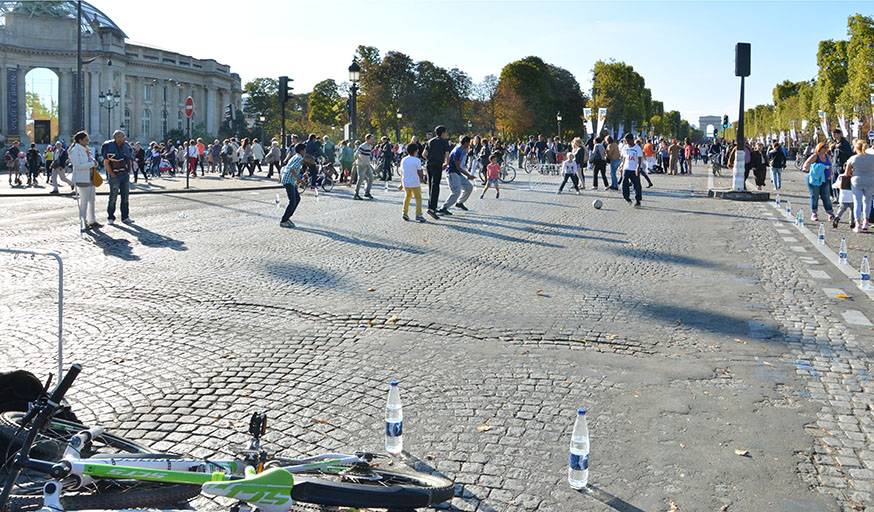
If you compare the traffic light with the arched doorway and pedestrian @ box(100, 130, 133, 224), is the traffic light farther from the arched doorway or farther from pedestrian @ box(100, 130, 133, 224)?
the arched doorway

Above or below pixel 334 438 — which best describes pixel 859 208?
above

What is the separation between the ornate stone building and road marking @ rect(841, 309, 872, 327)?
82.5 metres

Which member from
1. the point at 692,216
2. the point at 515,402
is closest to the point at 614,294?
the point at 515,402

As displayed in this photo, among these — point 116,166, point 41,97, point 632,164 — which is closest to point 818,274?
point 632,164

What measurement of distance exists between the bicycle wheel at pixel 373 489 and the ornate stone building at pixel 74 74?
3348 inches

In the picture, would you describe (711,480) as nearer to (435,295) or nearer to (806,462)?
(806,462)

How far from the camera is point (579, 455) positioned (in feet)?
13.9

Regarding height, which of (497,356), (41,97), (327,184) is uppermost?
(41,97)

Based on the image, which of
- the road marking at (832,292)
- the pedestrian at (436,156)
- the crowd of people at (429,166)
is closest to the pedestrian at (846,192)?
the crowd of people at (429,166)

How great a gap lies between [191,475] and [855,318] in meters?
7.00

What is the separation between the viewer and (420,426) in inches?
205

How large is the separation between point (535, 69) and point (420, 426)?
324 ft

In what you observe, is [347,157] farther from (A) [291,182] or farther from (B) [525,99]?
(B) [525,99]

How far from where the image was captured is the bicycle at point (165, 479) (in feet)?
11.1
